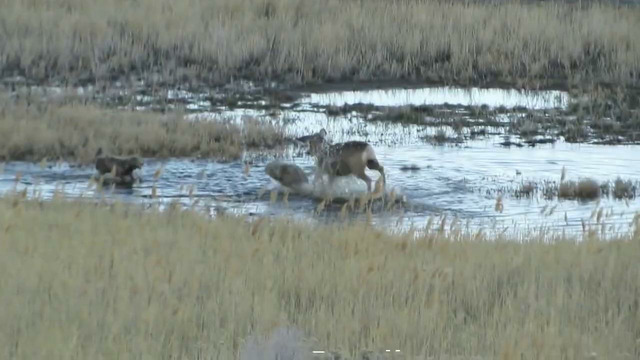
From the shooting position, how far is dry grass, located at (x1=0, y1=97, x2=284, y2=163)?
43.3 ft

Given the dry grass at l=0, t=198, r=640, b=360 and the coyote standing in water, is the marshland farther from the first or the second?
the coyote standing in water

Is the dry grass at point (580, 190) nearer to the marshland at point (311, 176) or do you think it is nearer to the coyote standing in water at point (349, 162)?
the marshland at point (311, 176)

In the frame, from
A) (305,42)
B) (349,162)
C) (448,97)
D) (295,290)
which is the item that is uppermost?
(305,42)

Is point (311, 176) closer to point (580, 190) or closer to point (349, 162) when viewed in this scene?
point (349, 162)

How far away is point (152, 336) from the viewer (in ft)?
18.8

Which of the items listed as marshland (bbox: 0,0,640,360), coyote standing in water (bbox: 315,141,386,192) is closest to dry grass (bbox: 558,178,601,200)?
marshland (bbox: 0,0,640,360)

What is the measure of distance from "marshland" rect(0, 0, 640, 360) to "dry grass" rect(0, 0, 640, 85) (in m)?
0.05

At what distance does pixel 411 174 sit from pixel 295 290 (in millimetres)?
6406

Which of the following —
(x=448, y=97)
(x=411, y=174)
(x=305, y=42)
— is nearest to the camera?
(x=411, y=174)

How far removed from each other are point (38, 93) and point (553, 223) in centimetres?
828

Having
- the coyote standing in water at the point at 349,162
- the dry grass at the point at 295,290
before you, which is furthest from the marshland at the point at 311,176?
the coyote standing in water at the point at 349,162

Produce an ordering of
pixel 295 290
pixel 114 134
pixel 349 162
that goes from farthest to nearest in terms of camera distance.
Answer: pixel 114 134 → pixel 349 162 → pixel 295 290

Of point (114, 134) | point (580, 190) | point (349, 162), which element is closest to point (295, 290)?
point (349, 162)

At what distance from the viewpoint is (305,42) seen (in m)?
20.4
